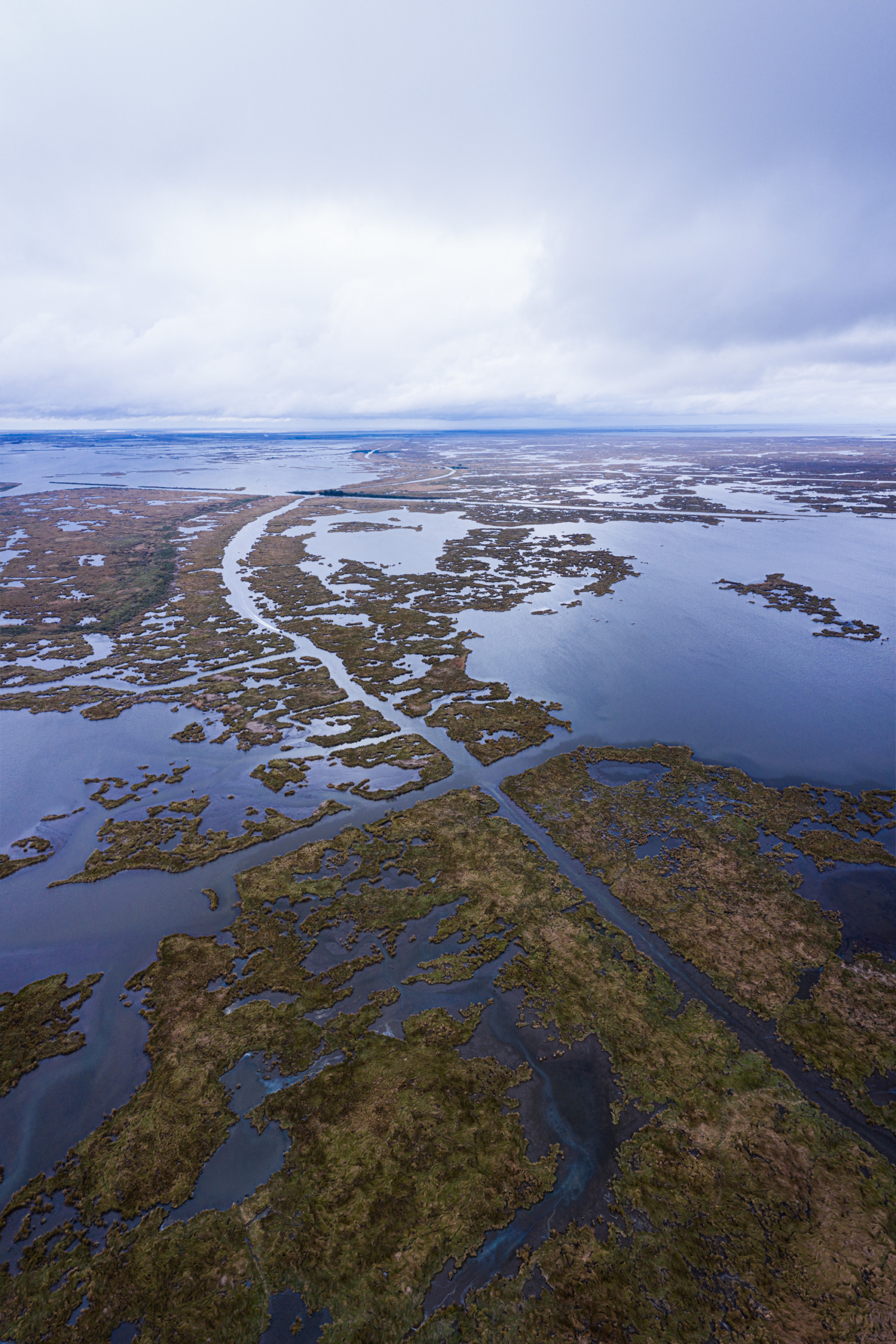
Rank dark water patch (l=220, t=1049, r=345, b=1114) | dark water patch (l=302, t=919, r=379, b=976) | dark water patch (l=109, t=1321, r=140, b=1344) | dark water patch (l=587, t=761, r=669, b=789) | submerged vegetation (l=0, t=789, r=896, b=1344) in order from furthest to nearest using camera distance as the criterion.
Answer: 1. dark water patch (l=587, t=761, r=669, b=789)
2. dark water patch (l=302, t=919, r=379, b=976)
3. dark water patch (l=220, t=1049, r=345, b=1114)
4. submerged vegetation (l=0, t=789, r=896, b=1344)
5. dark water patch (l=109, t=1321, r=140, b=1344)

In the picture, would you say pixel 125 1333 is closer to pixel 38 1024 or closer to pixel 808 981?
pixel 38 1024

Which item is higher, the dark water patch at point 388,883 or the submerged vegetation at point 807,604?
the submerged vegetation at point 807,604

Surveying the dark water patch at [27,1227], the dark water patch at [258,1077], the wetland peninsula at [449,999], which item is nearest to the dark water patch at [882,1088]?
the wetland peninsula at [449,999]

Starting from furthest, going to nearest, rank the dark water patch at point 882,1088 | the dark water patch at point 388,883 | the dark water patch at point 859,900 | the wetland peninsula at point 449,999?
the dark water patch at point 388,883
the dark water patch at point 859,900
the dark water patch at point 882,1088
the wetland peninsula at point 449,999

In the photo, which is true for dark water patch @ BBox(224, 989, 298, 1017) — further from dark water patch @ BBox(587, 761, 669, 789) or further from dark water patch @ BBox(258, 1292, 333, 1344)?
dark water patch @ BBox(587, 761, 669, 789)

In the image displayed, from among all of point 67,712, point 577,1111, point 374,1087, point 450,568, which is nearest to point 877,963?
point 577,1111

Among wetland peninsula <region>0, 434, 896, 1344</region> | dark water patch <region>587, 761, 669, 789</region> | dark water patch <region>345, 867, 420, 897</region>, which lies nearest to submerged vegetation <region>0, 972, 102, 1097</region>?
wetland peninsula <region>0, 434, 896, 1344</region>

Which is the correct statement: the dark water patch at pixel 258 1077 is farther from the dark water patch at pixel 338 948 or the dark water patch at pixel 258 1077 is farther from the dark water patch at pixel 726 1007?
the dark water patch at pixel 726 1007
